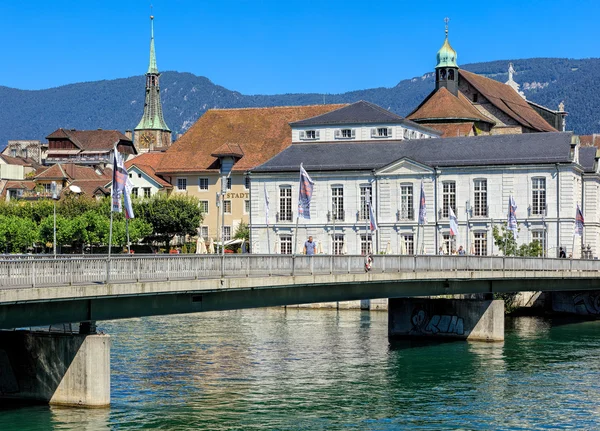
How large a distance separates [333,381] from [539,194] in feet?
158

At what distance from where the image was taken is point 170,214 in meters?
118

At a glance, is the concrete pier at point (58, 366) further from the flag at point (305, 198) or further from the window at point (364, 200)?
the window at point (364, 200)

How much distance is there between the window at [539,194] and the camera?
92875 mm

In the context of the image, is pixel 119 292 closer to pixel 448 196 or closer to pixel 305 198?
pixel 305 198

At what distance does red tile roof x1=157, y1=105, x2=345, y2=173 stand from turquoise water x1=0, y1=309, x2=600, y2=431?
53933 mm

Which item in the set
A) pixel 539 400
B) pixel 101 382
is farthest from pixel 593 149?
pixel 101 382

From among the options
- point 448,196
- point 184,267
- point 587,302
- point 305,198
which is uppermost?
point 448,196

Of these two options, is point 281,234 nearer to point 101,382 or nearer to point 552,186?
point 552,186

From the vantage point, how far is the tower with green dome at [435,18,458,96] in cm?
12850

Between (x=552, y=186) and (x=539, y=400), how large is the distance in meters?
49.7

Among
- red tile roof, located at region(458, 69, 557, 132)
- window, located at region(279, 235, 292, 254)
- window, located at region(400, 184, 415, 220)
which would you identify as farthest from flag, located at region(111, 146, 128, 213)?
red tile roof, located at region(458, 69, 557, 132)

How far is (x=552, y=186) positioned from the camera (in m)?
92.4

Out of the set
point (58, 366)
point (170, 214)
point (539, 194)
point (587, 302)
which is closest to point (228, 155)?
point (170, 214)

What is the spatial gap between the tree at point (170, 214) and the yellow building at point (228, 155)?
367cm
